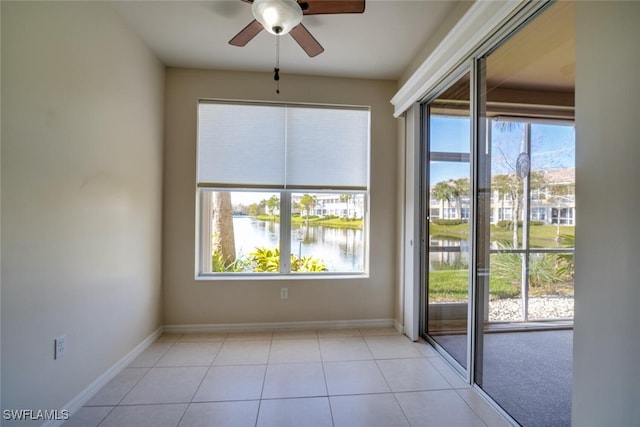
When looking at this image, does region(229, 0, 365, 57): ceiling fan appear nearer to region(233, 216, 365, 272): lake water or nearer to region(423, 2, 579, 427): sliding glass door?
region(423, 2, 579, 427): sliding glass door

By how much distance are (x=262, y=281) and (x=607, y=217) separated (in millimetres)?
→ 2757

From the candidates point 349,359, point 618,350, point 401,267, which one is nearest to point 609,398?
point 618,350

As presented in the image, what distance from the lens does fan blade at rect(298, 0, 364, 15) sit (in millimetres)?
1673

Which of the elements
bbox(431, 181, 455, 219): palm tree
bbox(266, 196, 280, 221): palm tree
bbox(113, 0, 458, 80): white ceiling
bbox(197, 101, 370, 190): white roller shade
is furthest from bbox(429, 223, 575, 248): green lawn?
bbox(266, 196, 280, 221): palm tree

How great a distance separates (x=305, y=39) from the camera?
2.02 meters

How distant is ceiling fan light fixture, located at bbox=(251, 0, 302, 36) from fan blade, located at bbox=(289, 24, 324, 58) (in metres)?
0.19

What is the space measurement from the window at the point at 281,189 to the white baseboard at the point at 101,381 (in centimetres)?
84

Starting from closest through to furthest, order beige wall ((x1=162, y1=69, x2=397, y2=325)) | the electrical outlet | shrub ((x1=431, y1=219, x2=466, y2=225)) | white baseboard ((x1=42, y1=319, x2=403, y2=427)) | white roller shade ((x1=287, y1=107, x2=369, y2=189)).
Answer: the electrical outlet, shrub ((x1=431, y1=219, x2=466, y2=225)), white baseboard ((x1=42, y1=319, x2=403, y2=427)), beige wall ((x1=162, y1=69, x2=397, y2=325)), white roller shade ((x1=287, y1=107, x2=369, y2=189))

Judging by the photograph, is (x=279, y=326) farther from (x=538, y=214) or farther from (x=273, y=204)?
(x=538, y=214)

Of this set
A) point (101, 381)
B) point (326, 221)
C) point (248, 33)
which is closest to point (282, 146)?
point (326, 221)

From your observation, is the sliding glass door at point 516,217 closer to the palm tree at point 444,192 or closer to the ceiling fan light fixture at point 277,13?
Result: the palm tree at point 444,192

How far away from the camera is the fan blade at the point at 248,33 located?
6.21 ft

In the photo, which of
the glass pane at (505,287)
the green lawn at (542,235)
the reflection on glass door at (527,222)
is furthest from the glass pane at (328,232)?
the glass pane at (505,287)

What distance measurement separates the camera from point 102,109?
80.2 inches
